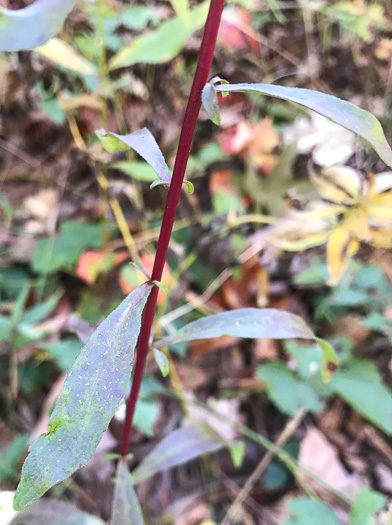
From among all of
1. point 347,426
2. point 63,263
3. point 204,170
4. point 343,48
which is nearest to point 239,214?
point 204,170

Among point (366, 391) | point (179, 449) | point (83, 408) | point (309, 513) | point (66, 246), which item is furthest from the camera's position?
point (66, 246)

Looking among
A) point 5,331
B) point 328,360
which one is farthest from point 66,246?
point 328,360

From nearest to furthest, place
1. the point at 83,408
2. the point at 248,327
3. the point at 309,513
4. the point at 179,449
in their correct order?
the point at 83,408
the point at 248,327
the point at 179,449
the point at 309,513

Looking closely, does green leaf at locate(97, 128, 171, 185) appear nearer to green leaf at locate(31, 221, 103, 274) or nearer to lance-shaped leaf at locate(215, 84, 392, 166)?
lance-shaped leaf at locate(215, 84, 392, 166)

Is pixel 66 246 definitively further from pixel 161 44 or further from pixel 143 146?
pixel 143 146

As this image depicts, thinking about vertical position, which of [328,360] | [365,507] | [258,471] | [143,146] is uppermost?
[143,146]

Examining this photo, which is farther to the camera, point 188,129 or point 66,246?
point 66,246

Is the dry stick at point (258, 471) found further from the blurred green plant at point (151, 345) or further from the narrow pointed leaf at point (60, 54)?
the narrow pointed leaf at point (60, 54)

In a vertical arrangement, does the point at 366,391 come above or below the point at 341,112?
below
